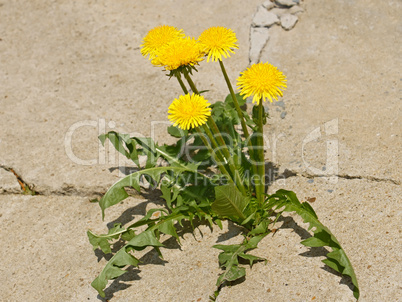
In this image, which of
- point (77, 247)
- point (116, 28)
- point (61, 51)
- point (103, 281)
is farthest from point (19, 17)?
point (103, 281)

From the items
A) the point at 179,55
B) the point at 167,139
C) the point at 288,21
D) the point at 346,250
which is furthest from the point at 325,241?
the point at 288,21

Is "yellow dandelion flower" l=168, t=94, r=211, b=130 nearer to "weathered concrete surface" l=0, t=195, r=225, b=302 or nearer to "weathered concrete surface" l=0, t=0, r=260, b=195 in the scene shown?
"weathered concrete surface" l=0, t=195, r=225, b=302

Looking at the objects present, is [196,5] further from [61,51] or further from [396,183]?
[396,183]

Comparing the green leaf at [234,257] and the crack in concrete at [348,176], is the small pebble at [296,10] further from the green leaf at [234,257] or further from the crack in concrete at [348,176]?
the green leaf at [234,257]

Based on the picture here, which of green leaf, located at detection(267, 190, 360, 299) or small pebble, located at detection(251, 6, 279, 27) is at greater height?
small pebble, located at detection(251, 6, 279, 27)

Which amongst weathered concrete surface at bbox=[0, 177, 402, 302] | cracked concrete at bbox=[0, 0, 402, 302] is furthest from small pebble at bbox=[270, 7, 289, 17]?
weathered concrete surface at bbox=[0, 177, 402, 302]

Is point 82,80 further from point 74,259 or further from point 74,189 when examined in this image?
point 74,259
